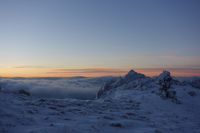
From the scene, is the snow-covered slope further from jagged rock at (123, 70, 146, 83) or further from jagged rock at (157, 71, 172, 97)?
jagged rock at (157, 71, 172, 97)

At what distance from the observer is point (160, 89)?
1881 centimetres

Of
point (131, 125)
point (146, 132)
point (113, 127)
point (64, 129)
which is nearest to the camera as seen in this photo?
point (64, 129)

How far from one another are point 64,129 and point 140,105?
38.3ft

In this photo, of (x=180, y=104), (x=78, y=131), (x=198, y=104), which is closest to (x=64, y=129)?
(x=78, y=131)

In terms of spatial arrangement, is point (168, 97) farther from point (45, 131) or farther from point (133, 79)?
point (45, 131)

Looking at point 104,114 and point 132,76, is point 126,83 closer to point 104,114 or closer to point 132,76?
point 132,76

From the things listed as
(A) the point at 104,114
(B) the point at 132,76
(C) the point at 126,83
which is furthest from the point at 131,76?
(A) the point at 104,114

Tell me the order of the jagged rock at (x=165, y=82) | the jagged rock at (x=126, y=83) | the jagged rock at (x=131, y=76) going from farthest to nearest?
the jagged rock at (x=131, y=76) → the jagged rock at (x=126, y=83) → the jagged rock at (x=165, y=82)

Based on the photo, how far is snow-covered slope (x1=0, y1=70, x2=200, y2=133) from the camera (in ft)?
25.2

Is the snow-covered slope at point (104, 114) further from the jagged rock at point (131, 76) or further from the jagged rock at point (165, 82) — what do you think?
the jagged rock at point (165, 82)

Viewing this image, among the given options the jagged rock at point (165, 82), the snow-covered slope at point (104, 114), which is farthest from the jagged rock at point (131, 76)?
the jagged rock at point (165, 82)

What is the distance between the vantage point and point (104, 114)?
11.7m

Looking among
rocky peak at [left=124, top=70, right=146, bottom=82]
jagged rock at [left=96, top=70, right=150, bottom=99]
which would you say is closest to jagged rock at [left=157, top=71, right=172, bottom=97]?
jagged rock at [left=96, top=70, right=150, bottom=99]

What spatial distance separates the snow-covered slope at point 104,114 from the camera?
25.2 feet
